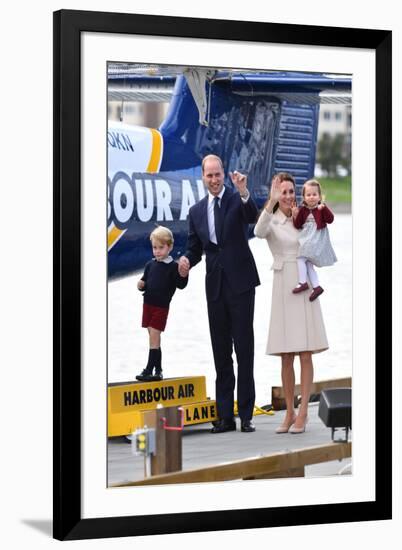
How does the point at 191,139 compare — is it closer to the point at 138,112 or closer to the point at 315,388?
the point at 138,112

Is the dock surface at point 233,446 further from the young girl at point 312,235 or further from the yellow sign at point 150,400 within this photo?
the young girl at point 312,235

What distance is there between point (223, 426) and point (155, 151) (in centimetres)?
143

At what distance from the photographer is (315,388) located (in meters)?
8.06

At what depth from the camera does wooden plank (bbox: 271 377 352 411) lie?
7980 millimetres

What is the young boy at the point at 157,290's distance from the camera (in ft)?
25.1

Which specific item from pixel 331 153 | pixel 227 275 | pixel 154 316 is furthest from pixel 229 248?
pixel 331 153

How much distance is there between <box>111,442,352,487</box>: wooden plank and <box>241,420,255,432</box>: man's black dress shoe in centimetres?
19

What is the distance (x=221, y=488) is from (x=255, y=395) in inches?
21.8

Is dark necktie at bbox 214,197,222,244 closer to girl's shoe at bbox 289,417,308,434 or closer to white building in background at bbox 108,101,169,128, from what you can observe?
white building in background at bbox 108,101,169,128

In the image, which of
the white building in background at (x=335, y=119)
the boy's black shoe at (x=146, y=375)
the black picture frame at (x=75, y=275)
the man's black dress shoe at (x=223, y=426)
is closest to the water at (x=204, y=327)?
the boy's black shoe at (x=146, y=375)

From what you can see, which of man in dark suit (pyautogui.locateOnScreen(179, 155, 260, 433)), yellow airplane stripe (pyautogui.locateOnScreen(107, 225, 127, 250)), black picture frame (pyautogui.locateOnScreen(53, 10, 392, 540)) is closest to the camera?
black picture frame (pyautogui.locateOnScreen(53, 10, 392, 540))

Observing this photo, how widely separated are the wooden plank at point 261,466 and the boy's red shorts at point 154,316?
0.73 m

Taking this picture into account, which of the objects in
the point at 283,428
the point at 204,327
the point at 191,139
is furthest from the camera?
the point at 283,428

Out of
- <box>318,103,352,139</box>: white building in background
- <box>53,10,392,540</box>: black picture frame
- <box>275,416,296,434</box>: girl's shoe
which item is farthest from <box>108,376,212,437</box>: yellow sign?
<box>318,103,352,139</box>: white building in background
